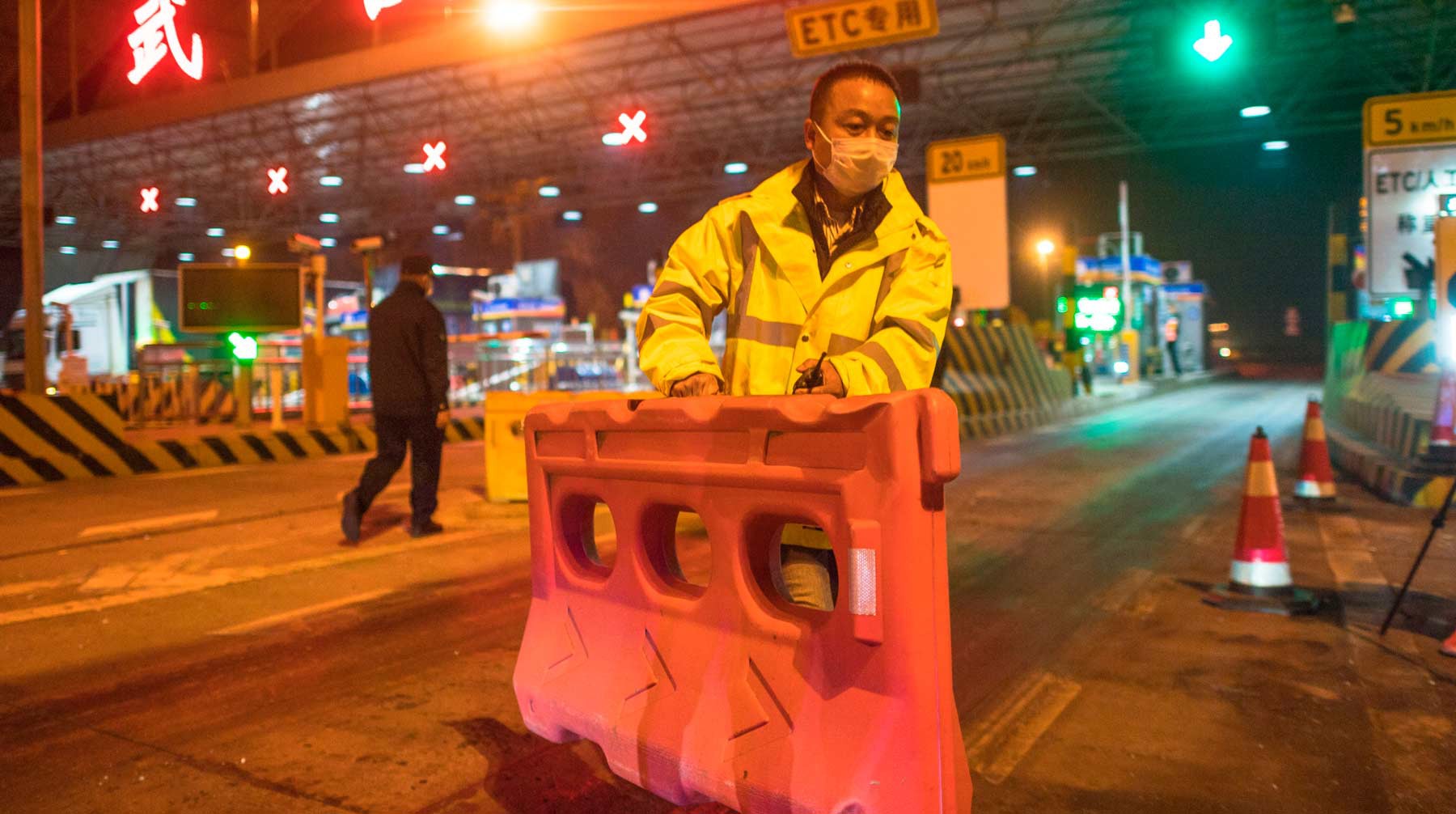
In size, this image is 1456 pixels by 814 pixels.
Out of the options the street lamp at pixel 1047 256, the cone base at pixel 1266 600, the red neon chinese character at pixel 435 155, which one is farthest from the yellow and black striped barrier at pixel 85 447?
the street lamp at pixel 1047 256

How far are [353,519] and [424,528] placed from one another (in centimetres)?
49

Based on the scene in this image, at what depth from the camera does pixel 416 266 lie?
6.70 m

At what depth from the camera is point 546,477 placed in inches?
107

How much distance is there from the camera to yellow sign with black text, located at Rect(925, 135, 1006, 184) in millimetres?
13414

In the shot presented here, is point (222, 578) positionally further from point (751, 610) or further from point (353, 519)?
point (751, 610)

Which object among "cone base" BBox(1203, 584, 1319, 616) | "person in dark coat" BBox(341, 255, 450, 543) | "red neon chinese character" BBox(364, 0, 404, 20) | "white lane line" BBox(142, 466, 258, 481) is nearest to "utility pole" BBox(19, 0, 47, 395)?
"white lane line" BBox(142, 466, 258, 481)

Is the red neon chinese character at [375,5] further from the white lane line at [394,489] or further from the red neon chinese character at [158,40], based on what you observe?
the white lane line at [394,489]

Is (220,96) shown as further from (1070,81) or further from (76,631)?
(1070,81)

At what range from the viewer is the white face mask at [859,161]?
248 cm

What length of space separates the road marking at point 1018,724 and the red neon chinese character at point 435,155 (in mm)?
16583

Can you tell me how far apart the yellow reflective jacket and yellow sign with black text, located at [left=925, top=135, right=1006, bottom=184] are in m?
11.5

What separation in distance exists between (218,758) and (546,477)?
55.6 inches

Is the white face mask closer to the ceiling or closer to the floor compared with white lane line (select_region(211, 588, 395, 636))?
closer to the ceiling

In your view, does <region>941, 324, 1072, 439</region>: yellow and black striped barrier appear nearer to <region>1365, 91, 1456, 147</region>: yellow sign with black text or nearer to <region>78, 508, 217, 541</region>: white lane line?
<region>1365, 91, 1456, 147</region>: yellow sign with black text
